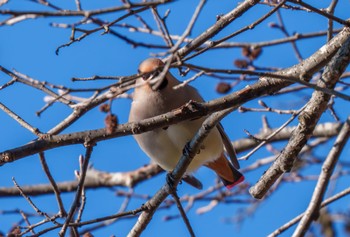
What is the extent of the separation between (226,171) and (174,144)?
3.05 feet

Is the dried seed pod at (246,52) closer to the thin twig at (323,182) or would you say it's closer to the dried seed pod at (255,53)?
the dried seed pod at (255,53)

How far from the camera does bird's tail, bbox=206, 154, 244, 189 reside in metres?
5.37

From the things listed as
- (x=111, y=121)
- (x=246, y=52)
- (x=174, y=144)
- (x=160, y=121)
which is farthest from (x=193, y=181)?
(x=111, y=121)

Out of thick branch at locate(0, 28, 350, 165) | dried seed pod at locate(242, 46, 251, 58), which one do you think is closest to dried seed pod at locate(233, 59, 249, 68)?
dried seed pod at locate(242, 46, 251, 58)

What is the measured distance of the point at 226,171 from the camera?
5473mm

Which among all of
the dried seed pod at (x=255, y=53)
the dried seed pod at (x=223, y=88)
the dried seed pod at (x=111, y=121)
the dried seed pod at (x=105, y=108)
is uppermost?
the dried seed pod at (x=255, y=53)

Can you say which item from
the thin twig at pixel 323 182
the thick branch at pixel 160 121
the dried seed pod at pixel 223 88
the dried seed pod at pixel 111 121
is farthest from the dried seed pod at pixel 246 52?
the dried seed pod at pixel 111 121

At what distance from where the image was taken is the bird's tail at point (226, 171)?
537 centimetres

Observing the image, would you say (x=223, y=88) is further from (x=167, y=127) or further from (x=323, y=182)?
(x=323, y=182)

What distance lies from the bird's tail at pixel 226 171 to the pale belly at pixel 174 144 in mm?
227

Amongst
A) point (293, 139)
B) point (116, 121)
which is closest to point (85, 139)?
point (116, 121)

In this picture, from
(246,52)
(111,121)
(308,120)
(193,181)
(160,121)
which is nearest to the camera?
(111,121)


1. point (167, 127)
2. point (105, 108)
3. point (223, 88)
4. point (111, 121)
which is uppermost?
point (223, 88)

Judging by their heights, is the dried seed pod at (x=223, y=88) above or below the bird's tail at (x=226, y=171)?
above
